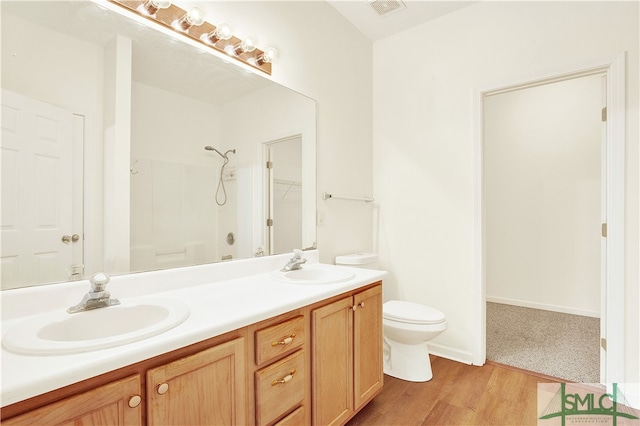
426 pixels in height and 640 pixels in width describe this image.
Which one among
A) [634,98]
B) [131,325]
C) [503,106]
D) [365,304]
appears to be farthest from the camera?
[503,106]

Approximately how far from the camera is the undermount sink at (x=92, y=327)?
0.72m

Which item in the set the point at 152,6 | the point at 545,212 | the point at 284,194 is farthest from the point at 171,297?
the point at 545,212

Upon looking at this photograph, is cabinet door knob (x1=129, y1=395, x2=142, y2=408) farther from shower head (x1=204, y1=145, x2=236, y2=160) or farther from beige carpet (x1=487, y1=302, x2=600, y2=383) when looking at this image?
beige carpet (x1=487, y1=302, x2=600, y2=383)

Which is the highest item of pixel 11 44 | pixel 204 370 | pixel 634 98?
pixel 634 98

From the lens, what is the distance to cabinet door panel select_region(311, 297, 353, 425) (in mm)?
1312

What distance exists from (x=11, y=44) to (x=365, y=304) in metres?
1.70

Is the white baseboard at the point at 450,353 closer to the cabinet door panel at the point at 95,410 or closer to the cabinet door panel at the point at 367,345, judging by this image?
the cabinet door panel at the point at 367,345

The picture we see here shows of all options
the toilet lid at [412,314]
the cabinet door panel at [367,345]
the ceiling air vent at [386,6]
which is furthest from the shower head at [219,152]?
the ceiling air vent at [386,6]

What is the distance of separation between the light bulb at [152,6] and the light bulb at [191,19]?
8cm

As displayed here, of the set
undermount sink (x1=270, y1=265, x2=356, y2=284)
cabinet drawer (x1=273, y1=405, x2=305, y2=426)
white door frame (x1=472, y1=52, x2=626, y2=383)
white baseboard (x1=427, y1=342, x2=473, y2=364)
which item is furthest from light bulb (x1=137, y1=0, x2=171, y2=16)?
white baseboard (x1=427, y1=342, x2=473, y2=364)

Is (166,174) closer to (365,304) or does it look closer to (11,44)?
(11,44)

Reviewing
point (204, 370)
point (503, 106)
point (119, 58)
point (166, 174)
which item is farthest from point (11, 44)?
point (503, 106)

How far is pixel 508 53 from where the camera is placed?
218cm

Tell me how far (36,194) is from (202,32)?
39.7 inches
